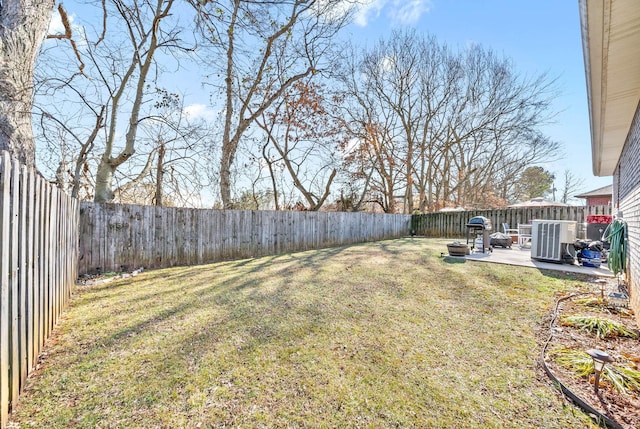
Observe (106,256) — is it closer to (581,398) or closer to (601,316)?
(581,398)

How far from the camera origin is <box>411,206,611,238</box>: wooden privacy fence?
8.93m

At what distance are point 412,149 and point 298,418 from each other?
15.7 meters

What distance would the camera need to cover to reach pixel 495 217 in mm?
11562

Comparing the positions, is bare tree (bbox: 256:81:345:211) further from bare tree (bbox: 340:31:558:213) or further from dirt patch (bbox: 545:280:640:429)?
dirt patch (bbox: 545:280:640:429)

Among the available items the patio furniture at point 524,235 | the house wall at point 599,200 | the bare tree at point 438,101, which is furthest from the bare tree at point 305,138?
the house wall at point 599,200

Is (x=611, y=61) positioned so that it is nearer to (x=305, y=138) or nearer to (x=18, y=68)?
(x=18, y=68)

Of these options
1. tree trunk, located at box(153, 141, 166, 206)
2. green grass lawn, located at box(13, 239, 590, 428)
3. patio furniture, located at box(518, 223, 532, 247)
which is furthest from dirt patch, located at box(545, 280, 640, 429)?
tree trunk, located at box(153, 141, 166, 206)

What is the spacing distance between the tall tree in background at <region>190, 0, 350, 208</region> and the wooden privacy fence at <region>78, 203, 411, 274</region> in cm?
163

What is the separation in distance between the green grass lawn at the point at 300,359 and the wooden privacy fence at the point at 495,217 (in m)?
6.62

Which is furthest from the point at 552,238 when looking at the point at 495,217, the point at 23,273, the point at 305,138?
the point at 305,138

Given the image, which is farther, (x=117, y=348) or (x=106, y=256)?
(x=106, y=256)

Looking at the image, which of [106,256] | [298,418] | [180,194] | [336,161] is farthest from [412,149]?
[298,418]

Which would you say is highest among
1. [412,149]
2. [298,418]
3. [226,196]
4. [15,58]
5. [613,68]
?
[412,149]

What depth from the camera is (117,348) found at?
2398 millimetres
